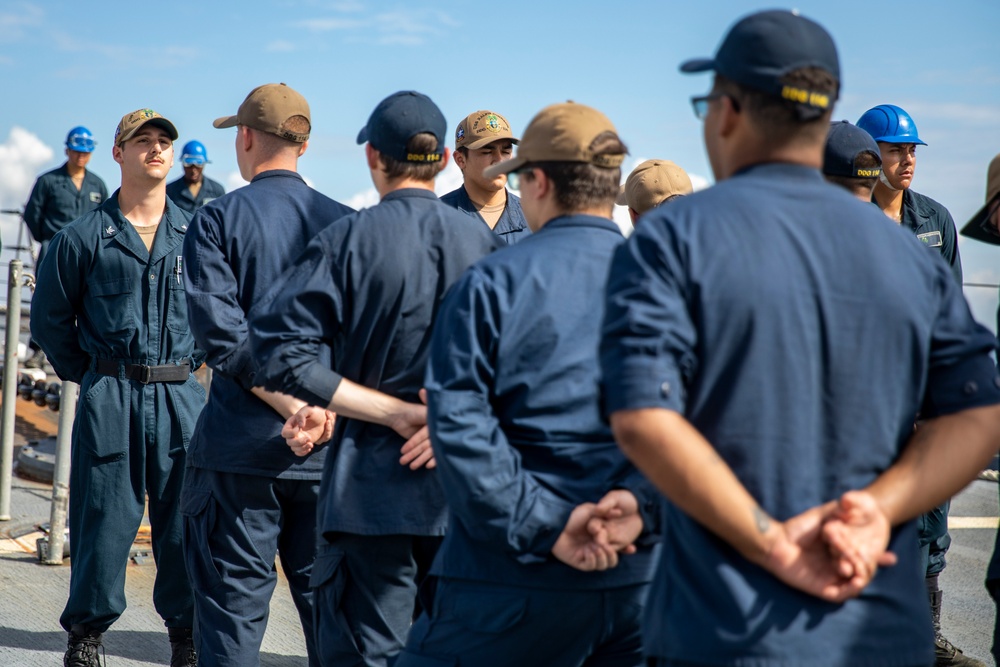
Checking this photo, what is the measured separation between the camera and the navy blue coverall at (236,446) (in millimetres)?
4172

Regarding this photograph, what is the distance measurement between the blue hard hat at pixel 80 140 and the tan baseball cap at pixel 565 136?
1359 cm

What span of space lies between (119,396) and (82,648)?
112 cm

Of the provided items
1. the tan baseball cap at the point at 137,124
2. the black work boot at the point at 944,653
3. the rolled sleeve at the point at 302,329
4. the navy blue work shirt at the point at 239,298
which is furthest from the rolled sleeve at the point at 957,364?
the tan baseball cap at the point at 137,124

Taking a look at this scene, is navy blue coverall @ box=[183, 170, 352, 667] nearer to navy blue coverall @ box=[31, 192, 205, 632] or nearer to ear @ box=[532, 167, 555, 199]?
navy blue coverall @ box=[31, 192, 205, 632]

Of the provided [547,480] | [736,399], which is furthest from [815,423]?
[547,480]

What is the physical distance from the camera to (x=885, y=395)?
210 cm

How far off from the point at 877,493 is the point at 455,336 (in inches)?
42.1

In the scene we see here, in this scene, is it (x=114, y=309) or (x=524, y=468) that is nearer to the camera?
(x=524, y=468)

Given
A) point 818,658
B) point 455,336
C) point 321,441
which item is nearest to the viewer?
point 818,658

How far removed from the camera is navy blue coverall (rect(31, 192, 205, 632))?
16.9 ft

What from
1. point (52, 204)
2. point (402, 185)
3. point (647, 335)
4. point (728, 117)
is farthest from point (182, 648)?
point (52, 204)

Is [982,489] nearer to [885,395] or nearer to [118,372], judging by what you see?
[118,372]

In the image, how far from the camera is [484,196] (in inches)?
256

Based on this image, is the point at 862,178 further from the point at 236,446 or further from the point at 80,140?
the point at 80,140
